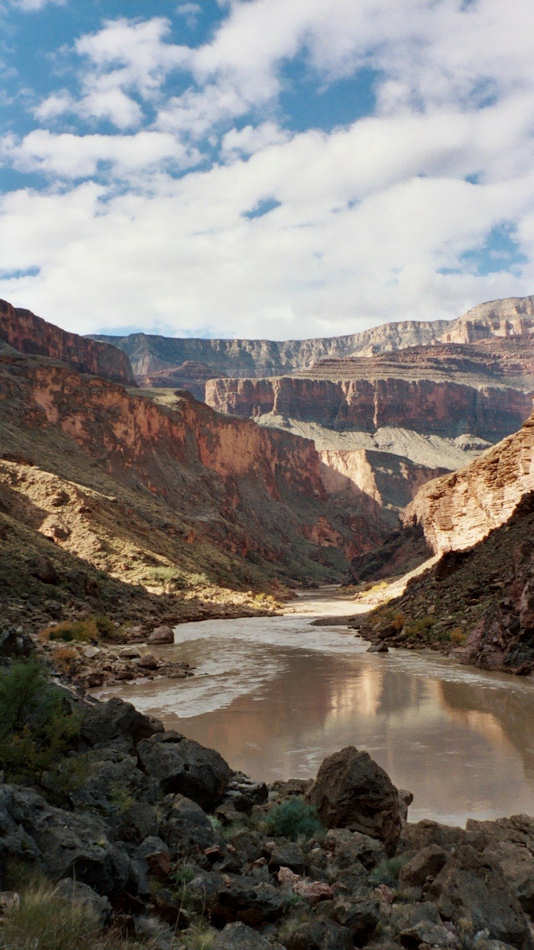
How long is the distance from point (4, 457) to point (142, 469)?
2539 cm

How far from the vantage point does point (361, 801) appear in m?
5.56

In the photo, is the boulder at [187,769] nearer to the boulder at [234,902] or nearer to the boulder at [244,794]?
the boulder at [244,794]

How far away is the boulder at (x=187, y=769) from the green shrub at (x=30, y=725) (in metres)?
0.85

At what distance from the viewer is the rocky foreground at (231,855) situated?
3469 millimetres

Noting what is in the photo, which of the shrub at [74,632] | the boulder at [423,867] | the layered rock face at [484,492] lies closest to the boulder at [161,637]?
the shrub at [74,632]

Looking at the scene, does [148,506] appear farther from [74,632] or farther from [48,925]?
[48,925]

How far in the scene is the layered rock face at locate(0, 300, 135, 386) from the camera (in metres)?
97.2

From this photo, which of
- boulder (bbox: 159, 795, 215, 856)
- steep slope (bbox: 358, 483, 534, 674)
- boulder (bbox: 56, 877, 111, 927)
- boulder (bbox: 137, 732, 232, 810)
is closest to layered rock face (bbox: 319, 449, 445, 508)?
steep slope (bbox: 358, 483, 534, 674)

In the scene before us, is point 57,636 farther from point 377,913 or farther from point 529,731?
point 377,913

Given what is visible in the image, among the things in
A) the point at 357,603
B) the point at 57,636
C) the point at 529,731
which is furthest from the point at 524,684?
the point at 357,603

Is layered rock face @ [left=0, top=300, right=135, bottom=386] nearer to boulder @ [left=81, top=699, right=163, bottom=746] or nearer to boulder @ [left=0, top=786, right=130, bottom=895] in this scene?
boulder @ [left=81, top=699, right=163, bottom=746]

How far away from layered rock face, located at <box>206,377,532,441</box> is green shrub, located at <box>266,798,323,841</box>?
6479 inches

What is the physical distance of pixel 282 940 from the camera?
353 cm

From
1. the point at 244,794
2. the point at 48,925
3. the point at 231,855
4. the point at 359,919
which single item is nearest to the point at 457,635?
the point at 244,794
